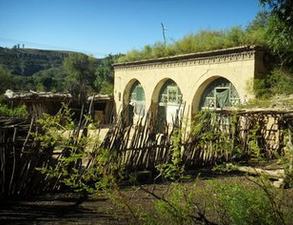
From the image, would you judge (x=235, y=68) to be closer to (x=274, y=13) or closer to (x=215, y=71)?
(x=215, y=71)

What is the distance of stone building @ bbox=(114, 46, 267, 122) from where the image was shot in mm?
10047

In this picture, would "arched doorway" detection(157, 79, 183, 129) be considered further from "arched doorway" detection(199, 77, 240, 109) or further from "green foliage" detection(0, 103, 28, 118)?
"green foliage" detection(0, 103, 28, 118)

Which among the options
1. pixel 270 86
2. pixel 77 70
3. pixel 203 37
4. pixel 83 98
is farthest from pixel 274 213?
pixel 77 70

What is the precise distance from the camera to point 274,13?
7180 mm

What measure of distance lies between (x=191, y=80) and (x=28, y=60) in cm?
4664

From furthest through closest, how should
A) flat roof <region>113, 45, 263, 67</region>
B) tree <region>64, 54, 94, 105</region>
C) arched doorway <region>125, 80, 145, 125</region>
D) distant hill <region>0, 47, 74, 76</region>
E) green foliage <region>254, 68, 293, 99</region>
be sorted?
distant hill <region>0, 47, 74, 76</region> < tree <region>64, 54, 94, 105</region> < arched doorway <region>125, 80, 145, 125</region> < flat roof <region>113, 45, 263, 67</region> < green foliage <region>254, 68, 293, 99</region>

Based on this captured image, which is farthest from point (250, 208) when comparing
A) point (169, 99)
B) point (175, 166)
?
point (169, 99)

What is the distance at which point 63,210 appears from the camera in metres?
4.69

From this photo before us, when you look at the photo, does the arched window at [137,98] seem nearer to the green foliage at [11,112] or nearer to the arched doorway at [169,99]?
the arched doorway at [169,99]

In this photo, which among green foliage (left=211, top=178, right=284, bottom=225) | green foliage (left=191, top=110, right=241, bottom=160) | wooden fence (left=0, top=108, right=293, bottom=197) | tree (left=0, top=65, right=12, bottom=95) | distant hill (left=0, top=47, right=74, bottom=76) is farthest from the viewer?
distant hill (left=0, top=47, right=74, bottom=76)

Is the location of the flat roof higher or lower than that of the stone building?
higher

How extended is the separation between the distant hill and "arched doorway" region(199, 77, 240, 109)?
127ft

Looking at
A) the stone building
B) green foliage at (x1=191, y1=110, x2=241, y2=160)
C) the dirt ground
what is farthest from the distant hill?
the dirt ground

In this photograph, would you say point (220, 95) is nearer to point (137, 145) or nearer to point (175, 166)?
point (137, 145)
